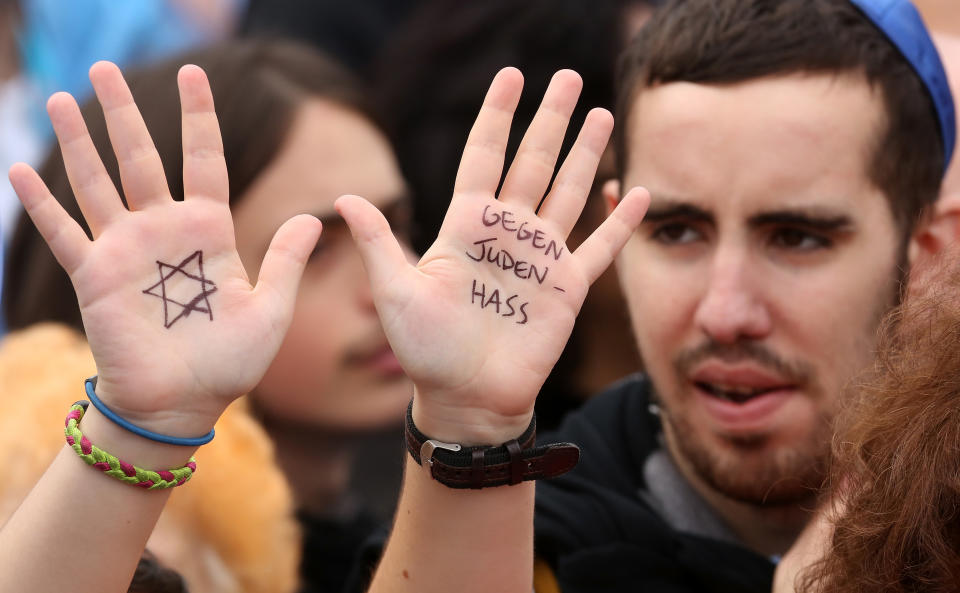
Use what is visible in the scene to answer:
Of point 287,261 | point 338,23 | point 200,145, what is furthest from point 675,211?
point 338,23

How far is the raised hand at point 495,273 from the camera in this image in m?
1.61

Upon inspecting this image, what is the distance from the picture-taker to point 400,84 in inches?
158

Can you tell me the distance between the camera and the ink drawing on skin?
5.06 ft

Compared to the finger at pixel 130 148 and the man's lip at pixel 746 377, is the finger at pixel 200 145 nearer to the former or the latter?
the finger at pixel 130 148

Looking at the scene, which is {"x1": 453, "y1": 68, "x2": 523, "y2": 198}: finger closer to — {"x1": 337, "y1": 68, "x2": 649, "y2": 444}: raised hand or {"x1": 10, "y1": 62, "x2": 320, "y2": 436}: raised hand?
{"x1": 337, "y1": 68, "x2": 649, "y2": 444}: raised hand

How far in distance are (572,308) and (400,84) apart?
2.49 meters

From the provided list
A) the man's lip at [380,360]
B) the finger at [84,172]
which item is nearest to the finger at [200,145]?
the finger at [84,172]

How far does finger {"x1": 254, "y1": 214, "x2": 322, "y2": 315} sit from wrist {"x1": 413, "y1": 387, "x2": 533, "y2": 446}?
9.1 inches

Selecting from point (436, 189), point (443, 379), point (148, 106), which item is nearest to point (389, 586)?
point (443, 379)

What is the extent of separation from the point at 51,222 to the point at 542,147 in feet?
2.33

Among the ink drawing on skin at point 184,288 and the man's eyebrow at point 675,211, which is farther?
the man's eyebrow at point 675,211

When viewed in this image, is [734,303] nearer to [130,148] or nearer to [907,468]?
[907,468]

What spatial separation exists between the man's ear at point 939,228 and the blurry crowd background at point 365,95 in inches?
40.3

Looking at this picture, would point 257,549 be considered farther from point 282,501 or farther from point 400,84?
point 400,84
